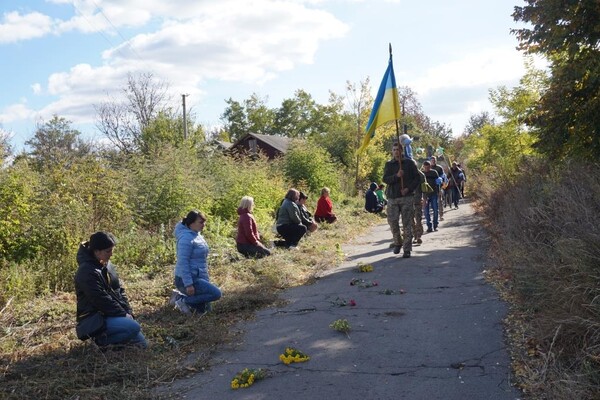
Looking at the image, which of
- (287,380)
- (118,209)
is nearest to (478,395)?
(287,380)

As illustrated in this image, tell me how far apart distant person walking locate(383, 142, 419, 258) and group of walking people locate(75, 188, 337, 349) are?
2707mm

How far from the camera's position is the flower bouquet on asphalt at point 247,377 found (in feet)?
16.2

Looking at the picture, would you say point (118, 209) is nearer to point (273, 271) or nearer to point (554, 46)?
point (273, 271)

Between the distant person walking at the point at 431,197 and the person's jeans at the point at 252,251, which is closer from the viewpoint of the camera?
the person's jeans at the point at 252,251

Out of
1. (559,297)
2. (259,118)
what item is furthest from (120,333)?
(259,118)

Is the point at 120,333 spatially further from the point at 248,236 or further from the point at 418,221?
the point at 418,221

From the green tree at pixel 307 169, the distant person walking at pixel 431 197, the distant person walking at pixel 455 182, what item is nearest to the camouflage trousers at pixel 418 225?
the distant person walking at pixel 431 197

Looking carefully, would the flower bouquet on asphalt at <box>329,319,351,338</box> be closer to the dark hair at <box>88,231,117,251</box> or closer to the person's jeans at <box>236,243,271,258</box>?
the dark hair at <box>88,231,117,251</box>

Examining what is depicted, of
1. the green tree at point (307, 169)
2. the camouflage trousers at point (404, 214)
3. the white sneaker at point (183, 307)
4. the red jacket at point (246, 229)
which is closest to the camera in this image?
the white sneaker at point (183, 307)

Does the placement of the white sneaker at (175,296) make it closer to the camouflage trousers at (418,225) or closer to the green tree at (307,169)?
the camouflage trousers at (418,225)

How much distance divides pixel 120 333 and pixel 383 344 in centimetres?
283

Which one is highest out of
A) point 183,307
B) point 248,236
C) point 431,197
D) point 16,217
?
point 16,217

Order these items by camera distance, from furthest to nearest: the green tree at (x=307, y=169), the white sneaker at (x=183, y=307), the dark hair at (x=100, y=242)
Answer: the green tree at (x=307, y=169) < the white sneaker at (x=183, y=307) < the dark hair at (x=100, y=242)

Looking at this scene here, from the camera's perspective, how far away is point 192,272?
7.59 metres
